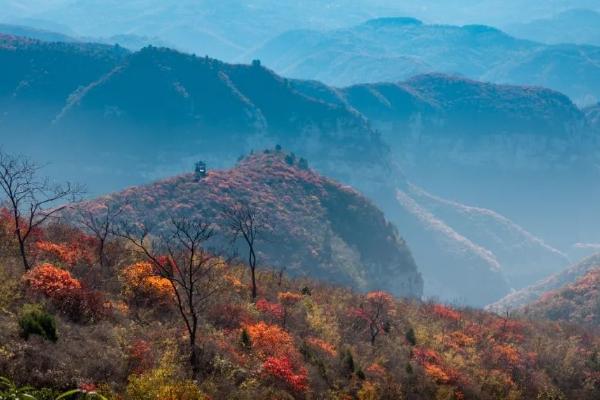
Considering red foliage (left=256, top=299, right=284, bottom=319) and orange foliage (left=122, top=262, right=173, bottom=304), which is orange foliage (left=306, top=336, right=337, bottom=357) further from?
orange foliage (left=122, top=262, right=173, bottom=304)

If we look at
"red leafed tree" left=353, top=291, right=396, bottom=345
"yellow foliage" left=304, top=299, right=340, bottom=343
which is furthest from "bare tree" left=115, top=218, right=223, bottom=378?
"red leafed tree" left=353, top=291, right=396, bottom=345

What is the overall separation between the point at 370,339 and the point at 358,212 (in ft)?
325

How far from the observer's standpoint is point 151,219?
9369 cm

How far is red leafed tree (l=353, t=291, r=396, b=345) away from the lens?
33.5 metres

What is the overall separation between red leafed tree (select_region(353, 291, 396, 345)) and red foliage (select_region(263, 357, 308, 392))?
10573mm

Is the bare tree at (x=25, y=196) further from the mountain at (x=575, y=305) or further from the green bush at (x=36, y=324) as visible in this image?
the mountain at (x=575, y=305)

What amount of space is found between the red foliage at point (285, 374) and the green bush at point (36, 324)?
7848 mm

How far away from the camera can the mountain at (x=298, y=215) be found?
100000 millimetres

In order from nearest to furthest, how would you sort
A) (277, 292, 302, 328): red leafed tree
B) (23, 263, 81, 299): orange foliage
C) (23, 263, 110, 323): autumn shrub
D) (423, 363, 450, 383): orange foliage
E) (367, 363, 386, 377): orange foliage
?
(23, 263, 110, 323): autumn shrub, (23, 263, 81, 299): orange foliage, (367, 363, 386, 377): orange foliage, (423, 363, 450, 383): orange foliage, (277, 292, 302, 328): red leafed tree

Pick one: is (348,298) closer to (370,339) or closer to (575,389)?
(370,339)

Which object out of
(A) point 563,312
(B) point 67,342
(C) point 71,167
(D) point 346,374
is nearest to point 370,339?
(D) point 346,374

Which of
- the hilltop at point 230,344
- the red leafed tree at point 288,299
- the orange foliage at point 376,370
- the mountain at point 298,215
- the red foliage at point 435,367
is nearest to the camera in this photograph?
the hilltop at point 230,344

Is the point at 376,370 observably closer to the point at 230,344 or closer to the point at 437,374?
the point at 437,374

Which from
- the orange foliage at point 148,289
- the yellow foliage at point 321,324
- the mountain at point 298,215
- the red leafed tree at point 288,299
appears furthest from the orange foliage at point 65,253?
the mountain at point 298,215
